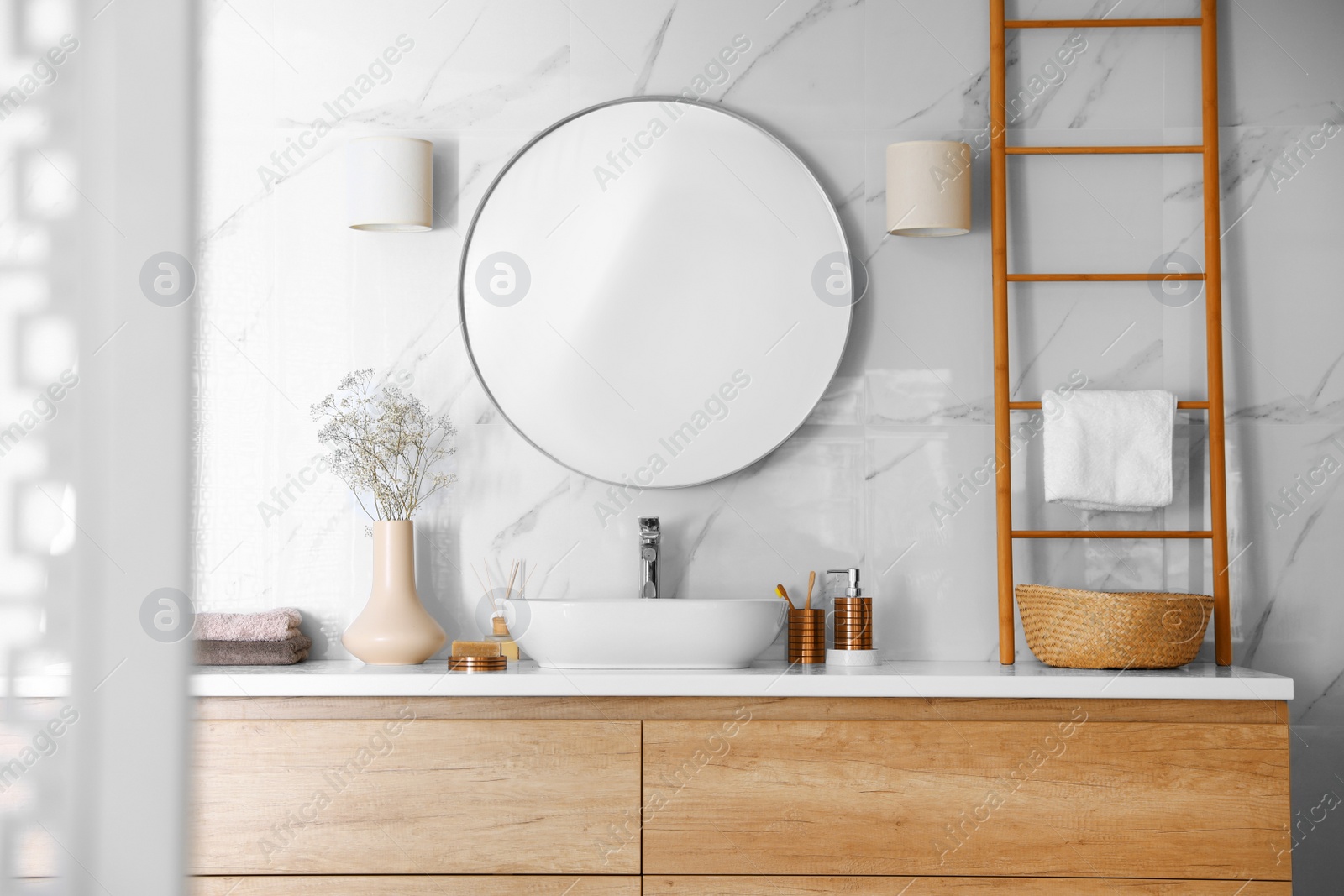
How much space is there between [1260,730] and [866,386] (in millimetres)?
937

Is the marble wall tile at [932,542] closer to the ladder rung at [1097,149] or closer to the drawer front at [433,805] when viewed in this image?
the ladder rung at [1097,149]

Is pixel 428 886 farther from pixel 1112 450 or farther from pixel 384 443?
pixel 1112 450

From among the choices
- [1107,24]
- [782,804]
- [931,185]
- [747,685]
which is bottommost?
[782,804]

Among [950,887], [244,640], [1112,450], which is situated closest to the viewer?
[950,887]

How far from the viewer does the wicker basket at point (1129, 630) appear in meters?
1.76

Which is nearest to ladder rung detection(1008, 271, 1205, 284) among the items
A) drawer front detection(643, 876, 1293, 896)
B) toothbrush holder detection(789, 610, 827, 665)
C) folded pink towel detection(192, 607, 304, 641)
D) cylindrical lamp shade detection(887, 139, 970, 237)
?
cylindrical lamp shade detection(887, 139, 970, 237)

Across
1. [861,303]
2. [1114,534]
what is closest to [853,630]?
[1114,534]

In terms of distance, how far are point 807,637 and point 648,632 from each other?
37 cm

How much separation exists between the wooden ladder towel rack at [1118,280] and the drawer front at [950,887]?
460mm

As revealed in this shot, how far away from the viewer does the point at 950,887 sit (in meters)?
1.62

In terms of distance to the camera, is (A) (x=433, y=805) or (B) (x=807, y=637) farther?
(B) (x=807, y=637)

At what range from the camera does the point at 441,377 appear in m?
2.14

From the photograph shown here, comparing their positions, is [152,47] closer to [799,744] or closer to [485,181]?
[799,744]

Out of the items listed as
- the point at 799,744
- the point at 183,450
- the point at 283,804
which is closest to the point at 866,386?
the point at 799,744
